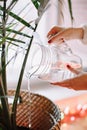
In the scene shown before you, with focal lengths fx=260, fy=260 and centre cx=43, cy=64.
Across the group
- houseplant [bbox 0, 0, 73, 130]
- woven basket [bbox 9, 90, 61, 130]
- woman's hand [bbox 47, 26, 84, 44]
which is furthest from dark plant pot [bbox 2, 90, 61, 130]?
woman's hand [bbox 47, 26, 84, 44]

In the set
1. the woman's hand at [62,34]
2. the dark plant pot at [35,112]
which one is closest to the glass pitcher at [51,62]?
the woman's hand at [62,34]

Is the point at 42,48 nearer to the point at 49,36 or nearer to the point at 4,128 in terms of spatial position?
the point at 49,36

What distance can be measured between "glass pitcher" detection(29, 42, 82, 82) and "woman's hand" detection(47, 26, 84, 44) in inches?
1.1

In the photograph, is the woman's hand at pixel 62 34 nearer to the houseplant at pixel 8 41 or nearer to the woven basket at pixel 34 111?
the houseplant at pixel 8 41

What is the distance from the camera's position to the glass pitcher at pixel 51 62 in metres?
0.81

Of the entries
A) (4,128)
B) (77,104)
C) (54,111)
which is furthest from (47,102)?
(77,104)

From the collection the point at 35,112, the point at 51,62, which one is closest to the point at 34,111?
the point at 35,112

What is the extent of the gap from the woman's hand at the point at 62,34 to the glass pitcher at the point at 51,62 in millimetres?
28

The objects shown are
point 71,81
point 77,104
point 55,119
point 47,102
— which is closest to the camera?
point 71,81

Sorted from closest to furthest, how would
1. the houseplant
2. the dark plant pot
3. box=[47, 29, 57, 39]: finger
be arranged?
the houseplant
box=[47, 29, 57, 39]: finger
the dark plant pot

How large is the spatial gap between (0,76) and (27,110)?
0.82 feet

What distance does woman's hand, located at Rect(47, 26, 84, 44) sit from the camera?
0.84 metres

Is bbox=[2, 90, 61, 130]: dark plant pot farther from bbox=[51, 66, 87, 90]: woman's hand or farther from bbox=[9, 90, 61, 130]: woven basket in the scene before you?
bbox=[51, 66, 87, 90]: woman's hand

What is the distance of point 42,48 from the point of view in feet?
2.67
